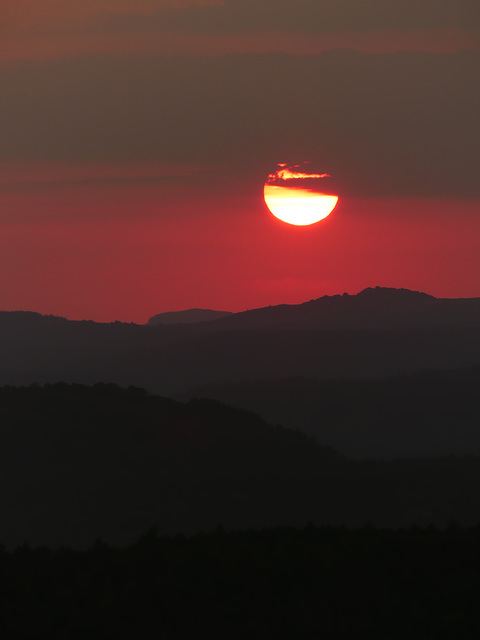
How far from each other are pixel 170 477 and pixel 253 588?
141 m

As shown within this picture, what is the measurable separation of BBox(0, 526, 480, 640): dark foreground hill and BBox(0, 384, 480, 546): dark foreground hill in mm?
114191

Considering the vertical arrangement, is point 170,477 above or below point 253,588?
above

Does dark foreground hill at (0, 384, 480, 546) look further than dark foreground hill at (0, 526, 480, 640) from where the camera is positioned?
Yes

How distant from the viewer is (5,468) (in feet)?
527

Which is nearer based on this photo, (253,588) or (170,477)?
(253,588)

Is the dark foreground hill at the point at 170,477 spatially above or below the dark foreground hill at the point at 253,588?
above

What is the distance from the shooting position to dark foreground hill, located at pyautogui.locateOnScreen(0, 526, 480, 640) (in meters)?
25.1

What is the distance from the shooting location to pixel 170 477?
167 m

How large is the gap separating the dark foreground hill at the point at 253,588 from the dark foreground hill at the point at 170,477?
114 m

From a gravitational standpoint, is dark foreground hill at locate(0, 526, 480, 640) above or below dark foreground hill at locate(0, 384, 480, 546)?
below

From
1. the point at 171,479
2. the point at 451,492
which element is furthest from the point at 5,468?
the point at 451,492

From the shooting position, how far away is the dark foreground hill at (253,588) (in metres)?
25.1

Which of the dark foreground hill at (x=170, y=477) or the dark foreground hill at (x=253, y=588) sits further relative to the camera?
the dark foreground hill at (x=170, y=477)

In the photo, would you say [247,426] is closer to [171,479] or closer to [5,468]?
[171,479]
